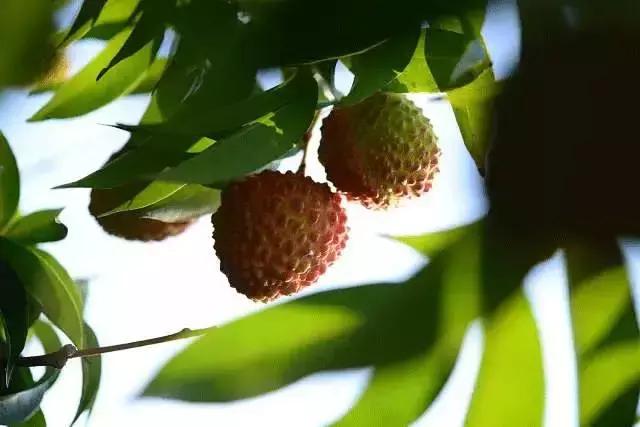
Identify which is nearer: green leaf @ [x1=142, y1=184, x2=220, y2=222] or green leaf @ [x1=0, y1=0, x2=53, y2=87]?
green leaf @ [x1=142, y1=184, x2=220, y2=222]

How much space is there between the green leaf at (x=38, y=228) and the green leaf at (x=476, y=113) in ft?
0.93

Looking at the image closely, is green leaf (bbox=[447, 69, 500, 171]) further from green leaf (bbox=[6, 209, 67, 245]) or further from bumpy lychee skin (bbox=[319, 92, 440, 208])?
green leaf (bbox=[6, 209, 67, 245])

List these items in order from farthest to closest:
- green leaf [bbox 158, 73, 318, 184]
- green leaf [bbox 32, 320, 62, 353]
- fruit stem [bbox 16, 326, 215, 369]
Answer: green leaf [bbox 32, 320, 62, 353] → fruit stem [bbox 16, 326, 215, 369] → green leaf [bbox 158, 73, 318, 184]

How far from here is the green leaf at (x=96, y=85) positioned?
521mm

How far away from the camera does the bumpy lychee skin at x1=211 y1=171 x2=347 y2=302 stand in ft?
1.44

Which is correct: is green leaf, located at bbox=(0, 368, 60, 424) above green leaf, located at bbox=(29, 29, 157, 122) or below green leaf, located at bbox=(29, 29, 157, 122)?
below

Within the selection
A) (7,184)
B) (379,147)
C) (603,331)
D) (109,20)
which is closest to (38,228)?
(7,184)

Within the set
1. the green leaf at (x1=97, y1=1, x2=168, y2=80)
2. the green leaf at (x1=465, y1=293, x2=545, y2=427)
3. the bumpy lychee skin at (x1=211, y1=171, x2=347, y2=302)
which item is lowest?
the green leaf at (x1=465, y1=293, x2=545, y2=427)

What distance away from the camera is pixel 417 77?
42cm

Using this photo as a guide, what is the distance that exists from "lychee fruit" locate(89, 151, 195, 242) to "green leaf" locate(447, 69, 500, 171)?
0.19 metres

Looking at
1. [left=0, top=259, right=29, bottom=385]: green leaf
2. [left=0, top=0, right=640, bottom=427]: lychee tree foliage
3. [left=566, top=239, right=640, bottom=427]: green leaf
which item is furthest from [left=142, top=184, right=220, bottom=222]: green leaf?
[left=566, top=239, right=640, bottom=427]: green leaf

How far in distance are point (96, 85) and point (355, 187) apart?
21 centimetres

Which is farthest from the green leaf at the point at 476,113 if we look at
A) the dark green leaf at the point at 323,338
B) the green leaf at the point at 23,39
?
the green leaf at the point at 23,39

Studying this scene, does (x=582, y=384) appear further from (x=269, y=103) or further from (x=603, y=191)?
(x=269, y=103)
